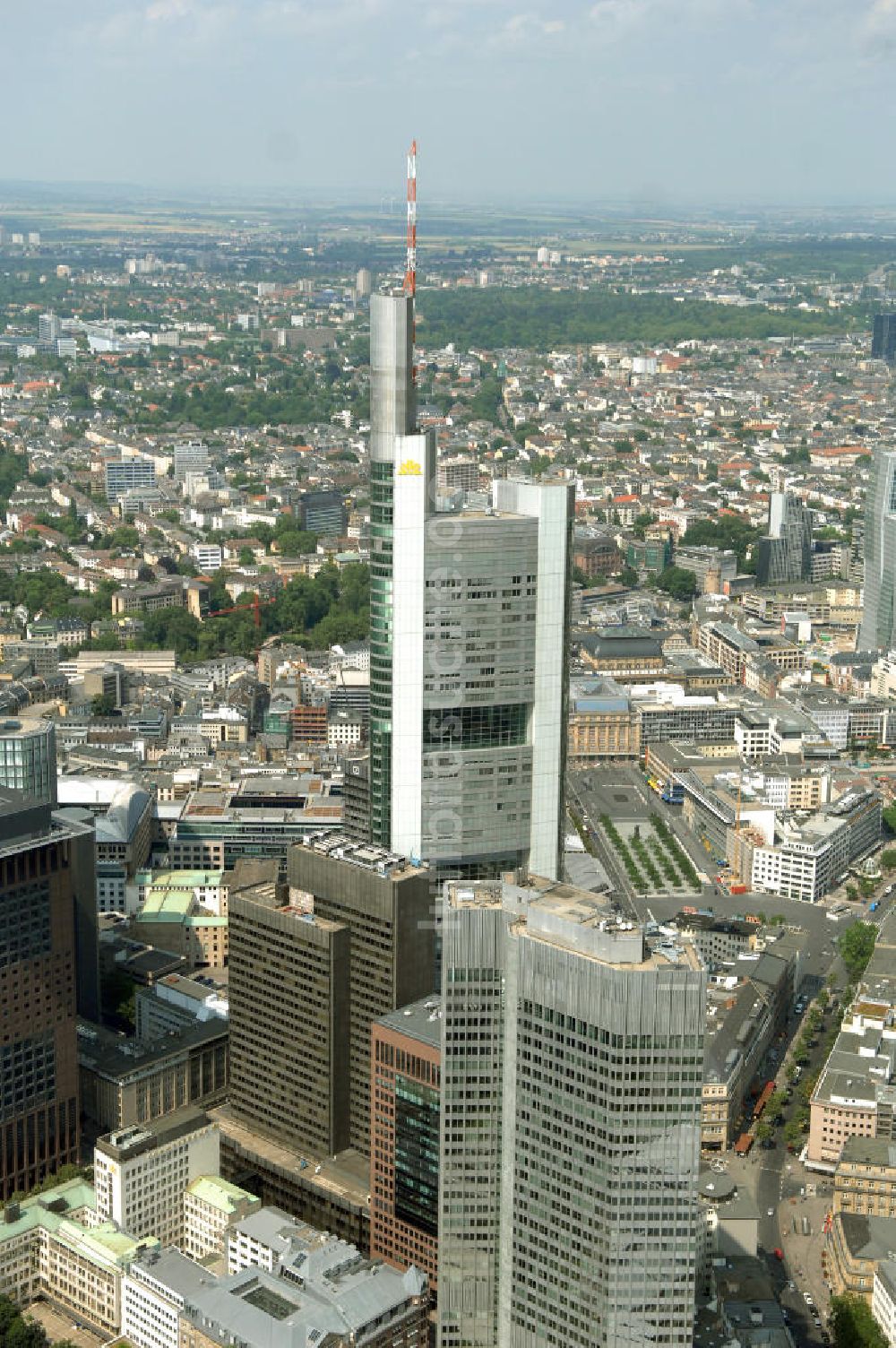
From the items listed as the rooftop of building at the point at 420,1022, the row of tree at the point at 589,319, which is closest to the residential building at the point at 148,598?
A: the rooftop of building at the point at 420,1022

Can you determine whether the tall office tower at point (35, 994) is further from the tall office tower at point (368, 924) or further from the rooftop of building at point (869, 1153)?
the rooftop of building at point (869, 1153)

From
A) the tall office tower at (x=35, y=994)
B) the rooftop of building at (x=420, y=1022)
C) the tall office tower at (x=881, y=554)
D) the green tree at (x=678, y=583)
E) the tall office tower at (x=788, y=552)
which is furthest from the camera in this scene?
the green tree at (x=678, y=583)

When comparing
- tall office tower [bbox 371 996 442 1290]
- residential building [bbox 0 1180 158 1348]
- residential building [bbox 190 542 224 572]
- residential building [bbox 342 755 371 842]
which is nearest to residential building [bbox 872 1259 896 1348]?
tall office tower [bbox 371 996 442 1290]

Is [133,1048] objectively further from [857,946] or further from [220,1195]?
[857,946]

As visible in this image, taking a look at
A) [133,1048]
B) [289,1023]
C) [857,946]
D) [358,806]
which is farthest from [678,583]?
[289,1023]

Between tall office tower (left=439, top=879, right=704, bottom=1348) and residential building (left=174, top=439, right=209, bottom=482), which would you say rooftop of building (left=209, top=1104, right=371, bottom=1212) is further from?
residential building (left=174, top=439, right=209, bottom=482)
